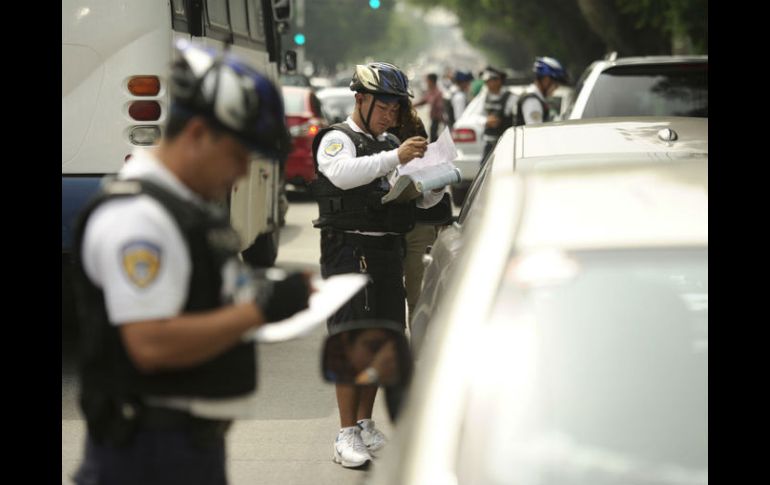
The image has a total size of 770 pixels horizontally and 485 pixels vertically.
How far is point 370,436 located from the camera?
20.7 feet

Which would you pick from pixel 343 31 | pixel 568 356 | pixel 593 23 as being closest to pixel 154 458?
pixel 568 356

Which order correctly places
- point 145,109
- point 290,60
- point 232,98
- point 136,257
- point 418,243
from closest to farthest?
point 136,257 → point 232,98 → point 418,243 → point 145,109 → point 290,60

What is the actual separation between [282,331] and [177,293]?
9.8 inches

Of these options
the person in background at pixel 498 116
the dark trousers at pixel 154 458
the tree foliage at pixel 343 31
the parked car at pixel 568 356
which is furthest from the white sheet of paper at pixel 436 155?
the tree foliage at pixel 343 31

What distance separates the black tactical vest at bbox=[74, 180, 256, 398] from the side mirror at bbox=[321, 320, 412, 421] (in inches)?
13.4

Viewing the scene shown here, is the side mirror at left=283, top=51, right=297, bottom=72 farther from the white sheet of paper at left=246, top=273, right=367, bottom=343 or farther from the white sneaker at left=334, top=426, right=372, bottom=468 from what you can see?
the white sheet of paper at left=246, top=273, right=367, bottom=343

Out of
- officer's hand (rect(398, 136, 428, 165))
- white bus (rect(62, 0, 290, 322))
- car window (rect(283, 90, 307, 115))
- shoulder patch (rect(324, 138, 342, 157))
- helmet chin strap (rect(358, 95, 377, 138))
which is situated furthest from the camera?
car window (rect(283, 90, 307, 115))

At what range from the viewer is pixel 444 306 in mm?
3291

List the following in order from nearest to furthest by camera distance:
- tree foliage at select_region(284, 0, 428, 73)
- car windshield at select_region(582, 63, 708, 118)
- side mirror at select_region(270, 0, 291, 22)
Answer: car windshield at select_region(582, 63, 708, 118), side mirror at select_region(270, 0, 291, 22), tree foliage at select_region(284, 0, 428, 73)

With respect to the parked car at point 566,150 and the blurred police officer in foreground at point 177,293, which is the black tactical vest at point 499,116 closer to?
the parked car at point 566,150

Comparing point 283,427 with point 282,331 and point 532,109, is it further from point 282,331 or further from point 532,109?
point 532,109

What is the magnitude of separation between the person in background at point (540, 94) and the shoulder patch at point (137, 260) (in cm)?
1004

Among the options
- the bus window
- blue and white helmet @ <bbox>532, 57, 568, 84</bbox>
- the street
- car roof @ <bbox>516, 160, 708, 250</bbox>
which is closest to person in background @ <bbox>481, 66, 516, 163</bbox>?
blue and white helmet @ <bbox>532, 57, 568, 84</bbox>

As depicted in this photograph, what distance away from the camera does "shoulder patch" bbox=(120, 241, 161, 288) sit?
280 centimetres
